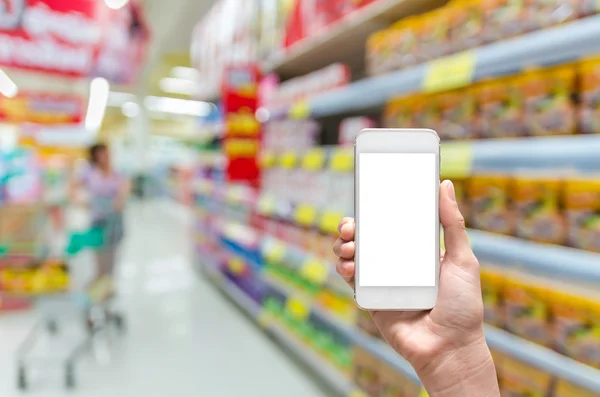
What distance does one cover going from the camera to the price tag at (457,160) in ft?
4.81

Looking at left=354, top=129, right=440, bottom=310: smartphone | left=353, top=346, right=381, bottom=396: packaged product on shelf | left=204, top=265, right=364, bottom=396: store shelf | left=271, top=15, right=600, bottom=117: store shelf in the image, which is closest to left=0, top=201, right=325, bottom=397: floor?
left=204, top=265, right=364, bottom=396: store shelf

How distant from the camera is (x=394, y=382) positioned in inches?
75.9

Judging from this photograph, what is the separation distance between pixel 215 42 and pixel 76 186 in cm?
260

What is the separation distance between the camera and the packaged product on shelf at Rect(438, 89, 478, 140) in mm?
1570

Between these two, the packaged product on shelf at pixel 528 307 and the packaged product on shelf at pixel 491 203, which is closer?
the packaged product on shelf at pixel 528 307

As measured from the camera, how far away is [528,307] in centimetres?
137

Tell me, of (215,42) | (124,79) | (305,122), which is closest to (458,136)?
(305,122)

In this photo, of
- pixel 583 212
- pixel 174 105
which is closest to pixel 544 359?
pixel 583 212

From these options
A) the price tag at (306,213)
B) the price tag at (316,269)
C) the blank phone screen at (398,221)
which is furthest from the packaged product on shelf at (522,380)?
the price tag at (306,213)

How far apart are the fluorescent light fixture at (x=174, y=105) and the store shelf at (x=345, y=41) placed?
13.8 m

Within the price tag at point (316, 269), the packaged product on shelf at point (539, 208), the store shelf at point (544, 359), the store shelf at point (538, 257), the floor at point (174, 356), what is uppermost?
the packaged product on shelf at point (539, 208)

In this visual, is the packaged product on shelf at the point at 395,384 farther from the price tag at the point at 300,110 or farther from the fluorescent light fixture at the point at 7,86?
the fluorescent light fixture at the point at 7,86

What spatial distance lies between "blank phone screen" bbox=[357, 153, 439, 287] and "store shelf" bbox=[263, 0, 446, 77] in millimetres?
1268

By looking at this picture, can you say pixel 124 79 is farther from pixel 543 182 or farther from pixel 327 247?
pixel 543 182
